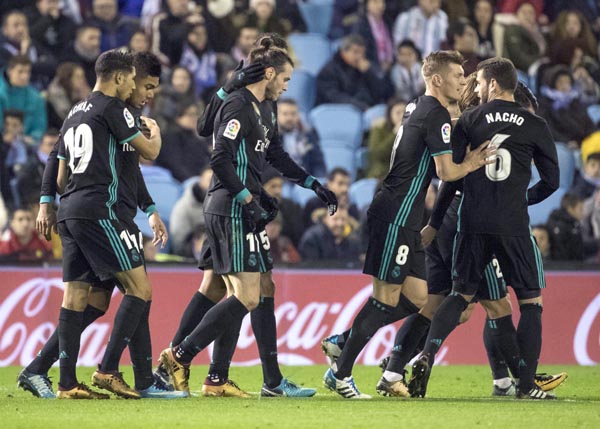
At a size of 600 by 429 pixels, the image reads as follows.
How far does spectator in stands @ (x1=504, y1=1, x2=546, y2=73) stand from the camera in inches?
640

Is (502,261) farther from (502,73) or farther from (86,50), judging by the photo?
(86,50)

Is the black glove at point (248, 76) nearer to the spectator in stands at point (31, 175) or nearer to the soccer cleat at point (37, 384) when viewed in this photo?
the soccer cleat at point (37, 384)

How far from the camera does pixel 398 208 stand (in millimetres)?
Result: 7777

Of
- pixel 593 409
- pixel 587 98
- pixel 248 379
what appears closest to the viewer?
pixel 593 409

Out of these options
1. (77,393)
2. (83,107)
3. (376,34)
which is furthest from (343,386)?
(376,34)

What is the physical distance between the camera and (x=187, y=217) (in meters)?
12.9

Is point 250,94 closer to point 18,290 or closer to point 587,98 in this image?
point 18,290

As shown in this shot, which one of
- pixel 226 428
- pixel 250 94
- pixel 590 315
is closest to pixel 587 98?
pixel 590 315

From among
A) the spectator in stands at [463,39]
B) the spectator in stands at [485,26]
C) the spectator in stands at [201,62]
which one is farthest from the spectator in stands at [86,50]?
the spectator in stands at [485,26]

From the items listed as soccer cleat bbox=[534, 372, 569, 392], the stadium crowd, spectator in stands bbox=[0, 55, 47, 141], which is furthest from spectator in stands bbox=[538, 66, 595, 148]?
soccer cleat bbox=[534, 372, 569, 392]

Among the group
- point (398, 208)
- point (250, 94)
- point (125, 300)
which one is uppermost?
point (250, 94)

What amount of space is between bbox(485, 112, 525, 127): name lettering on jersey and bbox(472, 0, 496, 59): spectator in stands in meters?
8.34

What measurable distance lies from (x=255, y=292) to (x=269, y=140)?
108 centimetres

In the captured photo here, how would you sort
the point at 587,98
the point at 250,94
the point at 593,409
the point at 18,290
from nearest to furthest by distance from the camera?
the point at 593,409 → the point at 250,94 → the point at 18,290 → the point at 587,98
